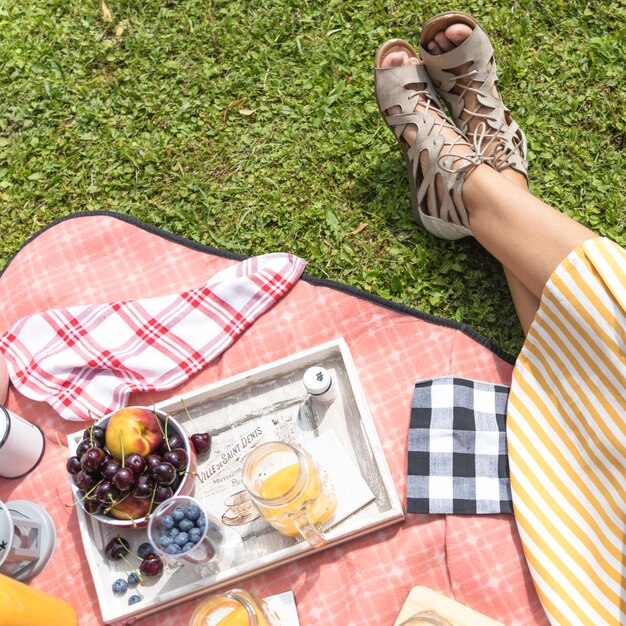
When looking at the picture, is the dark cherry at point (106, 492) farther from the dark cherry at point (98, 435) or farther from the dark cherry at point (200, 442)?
the dark cherry at point (200, 442)

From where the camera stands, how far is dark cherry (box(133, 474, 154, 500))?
1439 mm

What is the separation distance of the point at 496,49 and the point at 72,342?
168 centimetres

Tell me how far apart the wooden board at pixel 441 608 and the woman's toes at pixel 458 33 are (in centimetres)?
157

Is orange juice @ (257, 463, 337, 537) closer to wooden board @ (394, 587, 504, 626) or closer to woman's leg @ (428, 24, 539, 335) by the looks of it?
wooden board @ (394, 587, 504, 626)

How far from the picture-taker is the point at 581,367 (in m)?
1.57

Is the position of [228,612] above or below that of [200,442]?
below

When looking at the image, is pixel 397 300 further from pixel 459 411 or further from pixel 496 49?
pixel 496 49

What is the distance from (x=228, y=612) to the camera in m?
1.39

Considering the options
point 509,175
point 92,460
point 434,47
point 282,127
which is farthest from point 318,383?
point 434,47

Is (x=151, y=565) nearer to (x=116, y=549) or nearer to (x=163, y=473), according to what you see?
(x=116, y=549)

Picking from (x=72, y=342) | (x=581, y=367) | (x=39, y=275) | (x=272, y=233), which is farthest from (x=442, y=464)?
(x=39, y=275)

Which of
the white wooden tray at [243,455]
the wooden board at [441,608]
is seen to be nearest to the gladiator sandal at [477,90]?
the white wooden tray at [243,455]

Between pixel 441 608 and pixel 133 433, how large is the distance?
0.82 m

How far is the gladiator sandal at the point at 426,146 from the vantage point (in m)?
1.95
